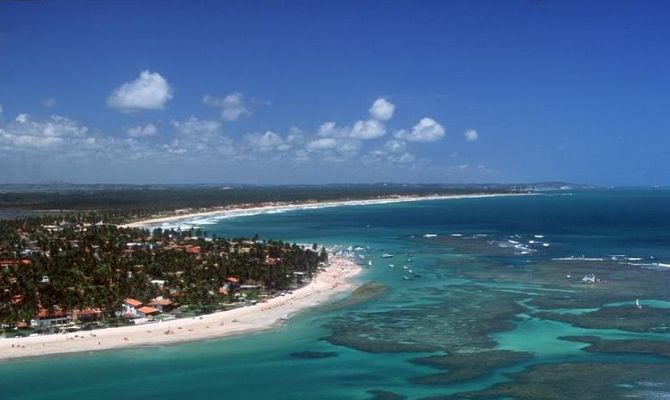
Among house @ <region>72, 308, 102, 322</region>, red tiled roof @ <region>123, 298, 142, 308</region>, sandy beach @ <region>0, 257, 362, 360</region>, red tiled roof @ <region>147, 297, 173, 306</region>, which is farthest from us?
red tiled roof @ <region>147, 297, 173, 306</region>

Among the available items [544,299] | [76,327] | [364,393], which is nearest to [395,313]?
[544,299]

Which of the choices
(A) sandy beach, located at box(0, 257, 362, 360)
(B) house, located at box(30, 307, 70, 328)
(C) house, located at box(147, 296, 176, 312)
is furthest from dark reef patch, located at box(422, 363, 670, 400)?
(B) house, located at box(30, 307, 70, 328)

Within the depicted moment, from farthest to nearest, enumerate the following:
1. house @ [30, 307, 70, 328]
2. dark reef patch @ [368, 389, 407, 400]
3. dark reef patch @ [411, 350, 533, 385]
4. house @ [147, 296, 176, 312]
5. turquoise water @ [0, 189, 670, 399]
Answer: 1. house @ [147, 296, 176, 312]
2. house @ [30, 307, 70, 328]
3. dark reef patch @ [411, 350, 533, 385]
4. turquoise water @ [0, 189, 670, 399]
5. dark reef patch @ [368, 389, 407, 400]

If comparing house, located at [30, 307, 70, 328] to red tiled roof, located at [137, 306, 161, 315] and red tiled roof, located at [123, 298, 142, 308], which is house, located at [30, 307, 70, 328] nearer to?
red tiled roof, located at [123, 298, 142, 308]

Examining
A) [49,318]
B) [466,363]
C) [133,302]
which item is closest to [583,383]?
[466,363]

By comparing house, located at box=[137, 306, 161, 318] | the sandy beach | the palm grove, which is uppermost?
the palm grove

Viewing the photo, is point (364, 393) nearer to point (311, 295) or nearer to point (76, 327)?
point (76, 327)
